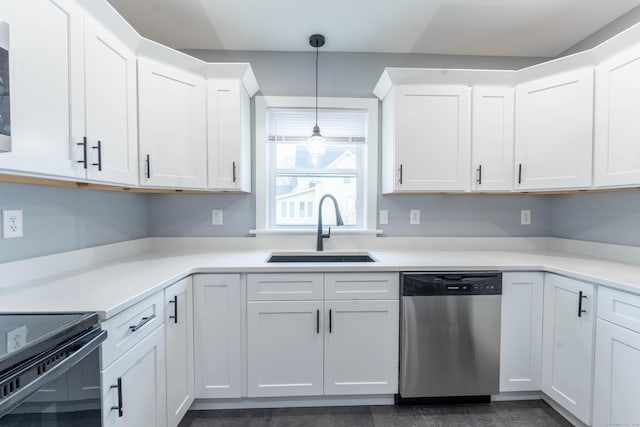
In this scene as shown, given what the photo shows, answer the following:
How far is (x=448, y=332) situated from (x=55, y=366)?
1.80 m

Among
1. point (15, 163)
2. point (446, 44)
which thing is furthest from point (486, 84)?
point (15, 163)

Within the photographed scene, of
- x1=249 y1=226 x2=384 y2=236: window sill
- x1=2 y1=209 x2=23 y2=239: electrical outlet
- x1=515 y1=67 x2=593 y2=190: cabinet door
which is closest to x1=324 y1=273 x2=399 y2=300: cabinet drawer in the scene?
x1=249 y1=226 x2=384 y2=236: window sill

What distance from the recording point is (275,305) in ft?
5.45

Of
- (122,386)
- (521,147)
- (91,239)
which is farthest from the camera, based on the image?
(521,147)

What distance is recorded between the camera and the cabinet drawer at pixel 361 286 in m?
1.67

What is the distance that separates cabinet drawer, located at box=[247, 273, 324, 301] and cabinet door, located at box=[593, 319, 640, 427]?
148 cm

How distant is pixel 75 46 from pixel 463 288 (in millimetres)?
2313

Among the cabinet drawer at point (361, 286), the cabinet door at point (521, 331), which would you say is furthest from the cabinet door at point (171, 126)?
the cabinet door at point (521, 331)

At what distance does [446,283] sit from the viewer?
1.67 metres

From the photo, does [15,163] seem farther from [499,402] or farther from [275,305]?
[499,402]

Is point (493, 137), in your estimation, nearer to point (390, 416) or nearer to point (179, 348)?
point (390, 416)

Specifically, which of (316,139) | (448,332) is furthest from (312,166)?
(448,332)

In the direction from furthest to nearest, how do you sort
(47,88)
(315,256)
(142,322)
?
(315,256)
(142,322)
(47,88)

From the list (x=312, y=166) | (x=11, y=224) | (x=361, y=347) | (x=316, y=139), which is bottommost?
(x=361, y=347)
